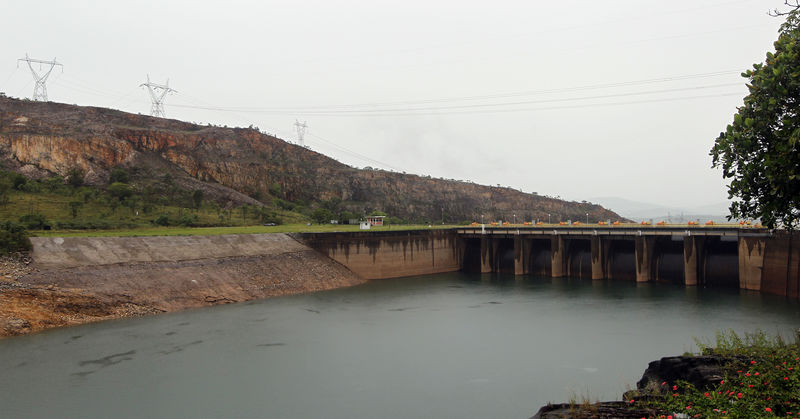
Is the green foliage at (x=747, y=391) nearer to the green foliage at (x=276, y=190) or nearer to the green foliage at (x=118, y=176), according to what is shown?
the green foliage at (x=118, y=176)

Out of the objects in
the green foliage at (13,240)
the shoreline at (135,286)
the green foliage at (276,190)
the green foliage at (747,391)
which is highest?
the green foliage at (276,190)

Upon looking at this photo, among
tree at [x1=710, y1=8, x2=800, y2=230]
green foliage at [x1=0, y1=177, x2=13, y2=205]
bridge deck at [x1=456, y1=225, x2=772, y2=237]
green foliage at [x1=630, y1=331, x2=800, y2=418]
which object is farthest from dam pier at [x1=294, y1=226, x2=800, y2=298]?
green foliage at [x1=0, y1=177, x2=13, y2=205]

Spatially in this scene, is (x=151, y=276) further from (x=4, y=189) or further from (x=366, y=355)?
(x=4, y=189)

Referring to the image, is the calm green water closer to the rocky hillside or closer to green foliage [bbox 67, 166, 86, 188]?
green foliage [bbox 67, 166, 86, 188]

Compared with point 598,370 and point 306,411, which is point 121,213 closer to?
point 306,411

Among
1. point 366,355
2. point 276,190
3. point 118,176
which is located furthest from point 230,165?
point 366,355

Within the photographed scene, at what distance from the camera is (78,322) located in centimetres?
3094

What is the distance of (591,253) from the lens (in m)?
50.4

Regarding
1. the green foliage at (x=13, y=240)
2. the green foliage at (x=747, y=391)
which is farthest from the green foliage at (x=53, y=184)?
the green foliage at (x=747, y=391)

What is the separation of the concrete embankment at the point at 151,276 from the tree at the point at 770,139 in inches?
1309

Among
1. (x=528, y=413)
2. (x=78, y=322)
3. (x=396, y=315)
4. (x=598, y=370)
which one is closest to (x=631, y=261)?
(x=396, y=315)

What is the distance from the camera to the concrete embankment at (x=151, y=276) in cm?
3062

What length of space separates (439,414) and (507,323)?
15038mm

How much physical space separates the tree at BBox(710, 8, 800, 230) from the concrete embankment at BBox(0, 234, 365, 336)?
3326cm
